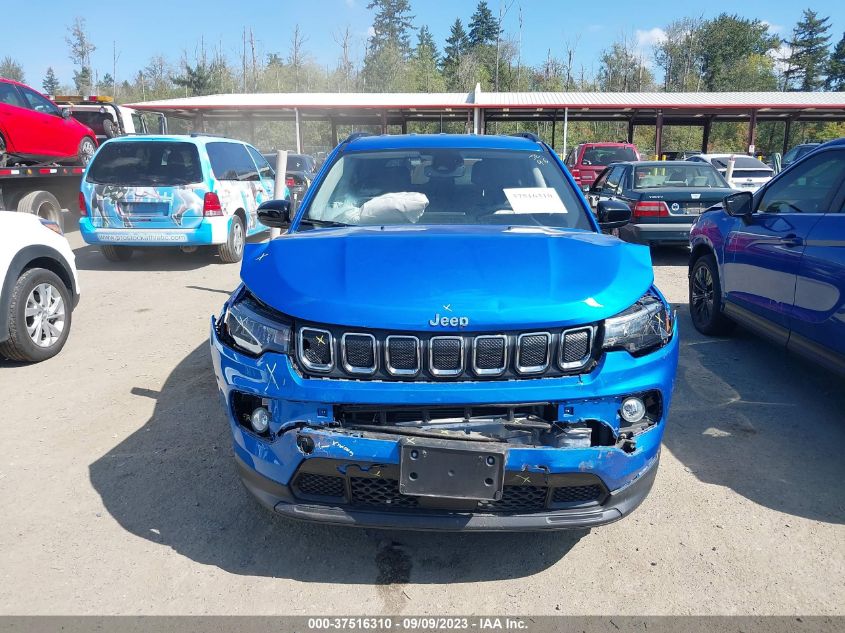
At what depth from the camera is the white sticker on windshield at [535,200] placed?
3.45 m

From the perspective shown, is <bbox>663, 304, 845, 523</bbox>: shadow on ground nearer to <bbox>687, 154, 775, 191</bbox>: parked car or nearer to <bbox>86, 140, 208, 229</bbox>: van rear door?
<bbox>86, 140, 208, 229</bbox>: van rear door

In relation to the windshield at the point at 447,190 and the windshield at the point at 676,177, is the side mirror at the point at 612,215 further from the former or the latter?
the windshield at the point at 676,177

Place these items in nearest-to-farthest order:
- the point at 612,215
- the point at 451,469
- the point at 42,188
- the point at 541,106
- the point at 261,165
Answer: the point at 451,469
the point at 612,215
the point at 42,188
the point at 261,165
the point at 541,106

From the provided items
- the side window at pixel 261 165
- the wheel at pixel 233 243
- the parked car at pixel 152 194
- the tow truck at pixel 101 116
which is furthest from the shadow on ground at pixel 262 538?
the tow truck at pixel 101 116

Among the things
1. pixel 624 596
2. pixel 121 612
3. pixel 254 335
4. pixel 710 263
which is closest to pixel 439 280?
pixel 254 335

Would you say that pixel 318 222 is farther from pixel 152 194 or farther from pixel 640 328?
pixel 152 194

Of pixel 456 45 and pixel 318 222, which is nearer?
pixel 318 222

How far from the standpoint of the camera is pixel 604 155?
1897cm

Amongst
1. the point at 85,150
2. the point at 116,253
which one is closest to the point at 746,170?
the point at 116,253

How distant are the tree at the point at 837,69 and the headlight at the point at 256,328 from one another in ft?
283

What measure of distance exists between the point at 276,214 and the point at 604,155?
16.9m

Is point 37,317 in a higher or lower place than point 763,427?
higher

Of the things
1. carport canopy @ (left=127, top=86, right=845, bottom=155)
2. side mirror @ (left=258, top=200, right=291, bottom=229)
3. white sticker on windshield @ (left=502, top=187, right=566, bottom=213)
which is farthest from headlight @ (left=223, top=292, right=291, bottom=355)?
carport canopy @ (left=127, top=86, right=845, bottom=155)

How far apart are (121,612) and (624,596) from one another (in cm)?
196
